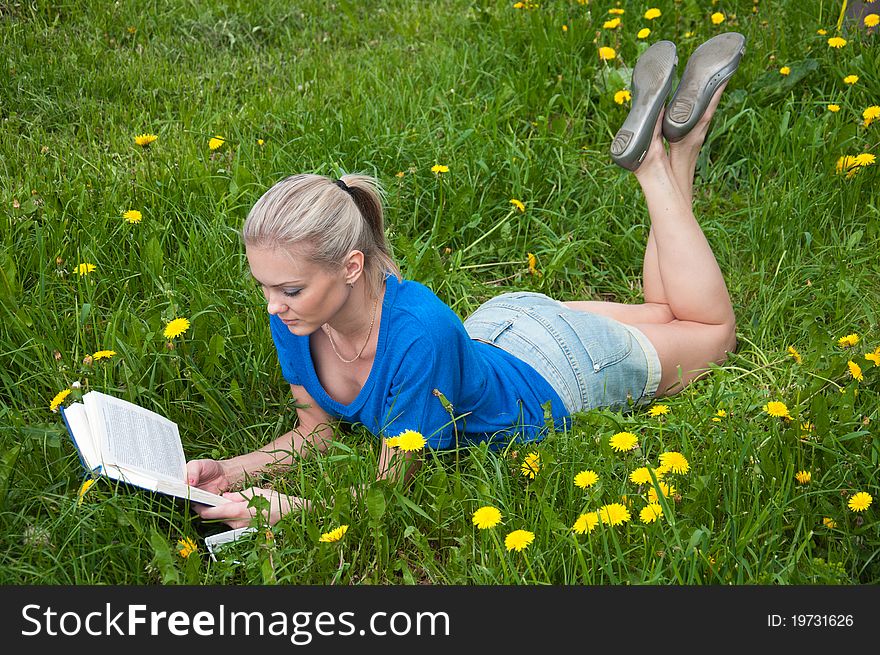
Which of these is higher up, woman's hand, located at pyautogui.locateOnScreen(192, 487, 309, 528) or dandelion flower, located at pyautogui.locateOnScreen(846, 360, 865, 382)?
dandelion flower, located at pyautogui.locateOnScreen(846, 360, 865, 382)

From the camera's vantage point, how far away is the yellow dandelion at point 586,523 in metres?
2.11

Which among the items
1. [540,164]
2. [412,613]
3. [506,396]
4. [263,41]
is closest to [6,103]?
[263,41]

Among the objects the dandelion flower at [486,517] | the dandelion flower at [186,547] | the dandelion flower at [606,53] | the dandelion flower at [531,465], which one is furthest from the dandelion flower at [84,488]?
the dandelion flower at [606,53]

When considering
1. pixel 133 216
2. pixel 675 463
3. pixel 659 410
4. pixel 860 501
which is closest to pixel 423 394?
pixel 675 463

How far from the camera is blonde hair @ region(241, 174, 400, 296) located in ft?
7.34

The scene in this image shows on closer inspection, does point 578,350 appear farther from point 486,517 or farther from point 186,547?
point 186,547

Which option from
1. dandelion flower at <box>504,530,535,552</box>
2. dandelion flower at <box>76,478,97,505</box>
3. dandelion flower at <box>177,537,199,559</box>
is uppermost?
dandelion flower at <box>76,478,97,505</box>

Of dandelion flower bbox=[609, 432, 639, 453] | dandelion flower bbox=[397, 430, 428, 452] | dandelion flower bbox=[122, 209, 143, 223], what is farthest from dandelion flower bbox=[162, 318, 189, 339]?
dandelion flower bbox=[609, 432, 639, 453]

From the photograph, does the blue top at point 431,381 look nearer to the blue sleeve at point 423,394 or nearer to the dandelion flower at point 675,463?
the blue sleeve at point 423,394

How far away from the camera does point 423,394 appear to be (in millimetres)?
2336

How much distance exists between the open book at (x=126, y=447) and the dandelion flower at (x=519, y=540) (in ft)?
2.29

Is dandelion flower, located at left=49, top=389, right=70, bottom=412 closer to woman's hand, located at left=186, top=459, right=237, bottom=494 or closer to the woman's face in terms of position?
woman's hand, located at left=186, top=459, right=237, bottom=494

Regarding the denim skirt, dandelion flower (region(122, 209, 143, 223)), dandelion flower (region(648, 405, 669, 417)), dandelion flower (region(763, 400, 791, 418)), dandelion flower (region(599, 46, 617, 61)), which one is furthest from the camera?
dandelion flower (region(599, 46, 617, 61))

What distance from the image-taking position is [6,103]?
3998 millimetres
